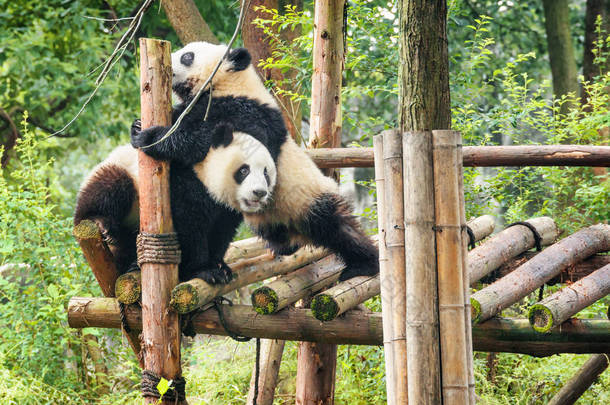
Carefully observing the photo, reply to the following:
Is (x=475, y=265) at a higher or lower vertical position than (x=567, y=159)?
lower

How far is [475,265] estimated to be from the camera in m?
3.70

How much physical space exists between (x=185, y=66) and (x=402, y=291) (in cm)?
196

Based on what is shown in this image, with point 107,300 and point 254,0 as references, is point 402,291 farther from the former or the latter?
point 254,0

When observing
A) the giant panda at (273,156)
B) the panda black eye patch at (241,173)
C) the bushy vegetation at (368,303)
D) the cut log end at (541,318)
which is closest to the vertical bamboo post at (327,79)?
the bushy vegetation at (368,303)

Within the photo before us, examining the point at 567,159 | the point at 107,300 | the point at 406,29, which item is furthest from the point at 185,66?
the point at 567,159

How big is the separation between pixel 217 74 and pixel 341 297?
1.38 meters

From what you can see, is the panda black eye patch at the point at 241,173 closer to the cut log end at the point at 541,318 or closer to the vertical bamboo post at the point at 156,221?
the vertical bamboo post at the point at 156,221

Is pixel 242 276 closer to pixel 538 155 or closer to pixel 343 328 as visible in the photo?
pixel 343 328

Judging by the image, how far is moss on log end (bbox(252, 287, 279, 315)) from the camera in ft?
11.1

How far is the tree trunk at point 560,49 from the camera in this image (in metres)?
8.14

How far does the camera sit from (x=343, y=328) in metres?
3.44

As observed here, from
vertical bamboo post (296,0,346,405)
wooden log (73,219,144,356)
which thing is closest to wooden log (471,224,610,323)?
vertical bamboo post (296,0,346,405)

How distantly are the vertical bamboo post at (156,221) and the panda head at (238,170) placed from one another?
0.79ft

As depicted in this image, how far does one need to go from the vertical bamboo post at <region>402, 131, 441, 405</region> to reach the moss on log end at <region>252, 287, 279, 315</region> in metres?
1.05
